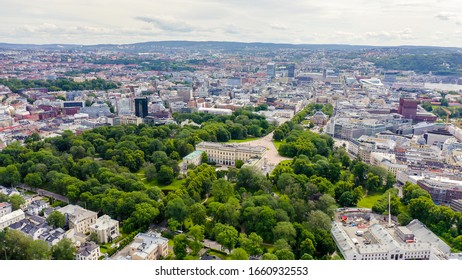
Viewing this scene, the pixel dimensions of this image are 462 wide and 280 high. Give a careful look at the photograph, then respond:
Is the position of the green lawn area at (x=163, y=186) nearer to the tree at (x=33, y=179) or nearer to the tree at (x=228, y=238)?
the tree at (x=33, y=179)

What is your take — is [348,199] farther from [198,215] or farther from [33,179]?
[33,179]

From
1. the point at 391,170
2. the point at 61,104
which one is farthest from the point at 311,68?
the point at 391,170

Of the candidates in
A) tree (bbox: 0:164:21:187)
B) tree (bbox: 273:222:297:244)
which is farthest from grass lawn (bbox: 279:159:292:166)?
tree (bbox: 0:164:21:187)

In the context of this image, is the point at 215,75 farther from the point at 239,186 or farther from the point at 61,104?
the point at 239,186

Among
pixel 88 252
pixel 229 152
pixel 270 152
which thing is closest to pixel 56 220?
pixel 88 252

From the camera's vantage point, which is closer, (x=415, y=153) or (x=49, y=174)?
(x=49, y=174)
